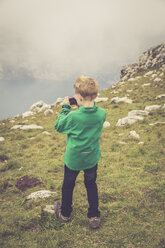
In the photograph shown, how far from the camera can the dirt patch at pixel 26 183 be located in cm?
627

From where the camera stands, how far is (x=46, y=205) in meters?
4.84

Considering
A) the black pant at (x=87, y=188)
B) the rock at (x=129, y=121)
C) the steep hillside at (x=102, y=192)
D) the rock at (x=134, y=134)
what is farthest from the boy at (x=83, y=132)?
the rock at (x=129, y=121)

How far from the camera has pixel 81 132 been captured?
11.4ft

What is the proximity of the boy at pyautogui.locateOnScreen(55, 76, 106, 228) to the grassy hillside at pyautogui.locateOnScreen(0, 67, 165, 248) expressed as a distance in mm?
641

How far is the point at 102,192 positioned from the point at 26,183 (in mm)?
3057

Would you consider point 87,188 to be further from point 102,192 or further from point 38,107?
point 38,107

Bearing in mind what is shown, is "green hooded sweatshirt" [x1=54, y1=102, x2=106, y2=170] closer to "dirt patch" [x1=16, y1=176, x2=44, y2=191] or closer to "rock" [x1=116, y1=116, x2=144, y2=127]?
"dirt patch" [x1=16, y1=176, x2=44, y2=191]

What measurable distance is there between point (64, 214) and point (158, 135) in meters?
8.10

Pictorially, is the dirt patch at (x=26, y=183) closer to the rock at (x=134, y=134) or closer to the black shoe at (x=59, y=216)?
the black shoe at (x=59, y=216)

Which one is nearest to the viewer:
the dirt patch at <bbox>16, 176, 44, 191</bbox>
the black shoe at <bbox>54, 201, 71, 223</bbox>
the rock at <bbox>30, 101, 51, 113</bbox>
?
the black shoe at <bbox>54, 201, 71, 223</bbox>

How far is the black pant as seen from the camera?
12.6 ft

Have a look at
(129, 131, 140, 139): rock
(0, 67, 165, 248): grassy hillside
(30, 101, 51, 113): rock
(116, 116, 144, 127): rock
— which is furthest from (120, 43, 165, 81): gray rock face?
(0, 67, 165, 248): grassy hillside

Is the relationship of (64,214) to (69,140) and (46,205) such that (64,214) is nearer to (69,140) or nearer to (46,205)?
(46,205)

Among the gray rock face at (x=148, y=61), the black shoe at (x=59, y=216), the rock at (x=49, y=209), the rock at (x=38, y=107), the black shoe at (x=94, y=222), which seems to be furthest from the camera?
the gray rock face at (x=148, y=61)
